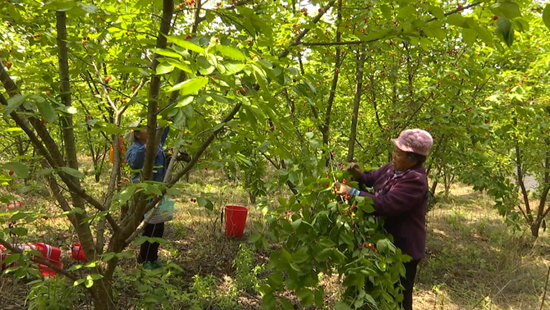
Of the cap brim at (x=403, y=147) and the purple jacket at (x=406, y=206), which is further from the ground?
the cap brim at (x=403, y=147)

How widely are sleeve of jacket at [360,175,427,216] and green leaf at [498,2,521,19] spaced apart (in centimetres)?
119

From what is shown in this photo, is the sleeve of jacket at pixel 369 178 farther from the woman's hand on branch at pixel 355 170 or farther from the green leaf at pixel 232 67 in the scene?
the green leaf at pixel 232 67

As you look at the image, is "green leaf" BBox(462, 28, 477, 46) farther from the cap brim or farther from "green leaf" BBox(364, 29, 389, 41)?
the cap brim

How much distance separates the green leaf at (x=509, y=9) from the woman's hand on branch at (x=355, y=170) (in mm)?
1584

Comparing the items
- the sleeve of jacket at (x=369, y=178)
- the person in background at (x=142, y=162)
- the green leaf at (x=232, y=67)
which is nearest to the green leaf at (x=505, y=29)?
the green leaf at (x=232, y=67)

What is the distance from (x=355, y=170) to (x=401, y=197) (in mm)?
Answer: 515

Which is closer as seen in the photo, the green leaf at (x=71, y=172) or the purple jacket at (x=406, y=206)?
the green leaf at (x=71, y=172)

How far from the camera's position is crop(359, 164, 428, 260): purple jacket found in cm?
209

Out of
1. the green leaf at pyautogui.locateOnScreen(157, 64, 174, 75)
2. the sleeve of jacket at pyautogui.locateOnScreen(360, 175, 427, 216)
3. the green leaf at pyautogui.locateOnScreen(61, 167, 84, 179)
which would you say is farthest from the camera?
the sleeve of jacket at pyautogui.locateOnScreen(360, 175, 427, 216)

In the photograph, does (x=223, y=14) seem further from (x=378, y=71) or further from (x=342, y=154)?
(x=342, y=154)

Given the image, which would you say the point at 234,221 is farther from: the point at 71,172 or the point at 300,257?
the point at 71,172

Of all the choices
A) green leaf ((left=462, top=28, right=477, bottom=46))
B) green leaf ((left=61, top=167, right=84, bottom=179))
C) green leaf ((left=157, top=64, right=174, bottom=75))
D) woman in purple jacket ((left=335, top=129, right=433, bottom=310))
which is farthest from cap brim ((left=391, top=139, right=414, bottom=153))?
green leaf ((left=61, top=167, right=84, bottom=179))

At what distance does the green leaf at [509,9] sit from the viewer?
39.8 inches

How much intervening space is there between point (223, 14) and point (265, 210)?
4.84ft
